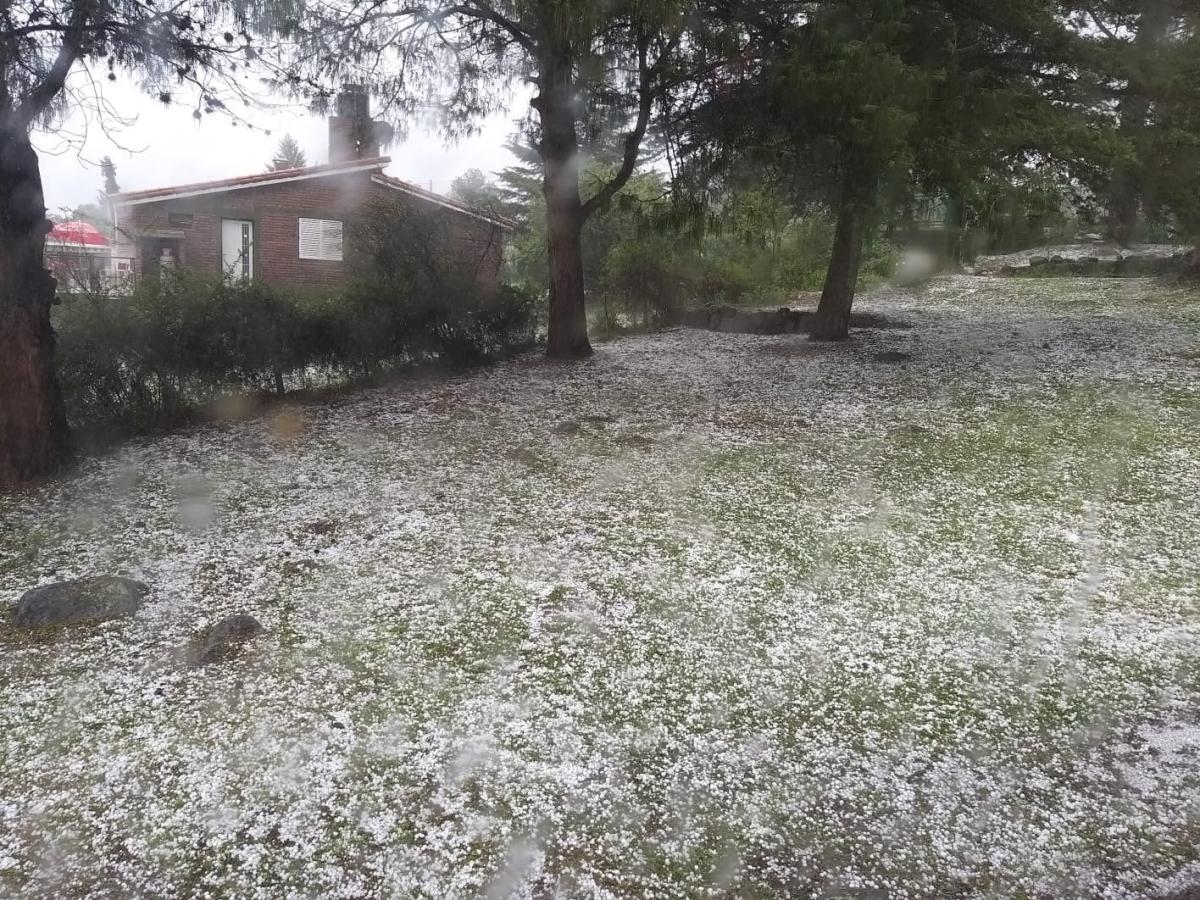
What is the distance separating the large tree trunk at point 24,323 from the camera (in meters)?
4.82

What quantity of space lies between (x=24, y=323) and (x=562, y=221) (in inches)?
212

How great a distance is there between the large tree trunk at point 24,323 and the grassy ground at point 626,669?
0.38m

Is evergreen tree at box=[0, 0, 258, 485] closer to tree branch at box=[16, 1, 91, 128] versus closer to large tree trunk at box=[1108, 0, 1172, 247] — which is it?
tree branch at box=[16, 1, 91, 128]

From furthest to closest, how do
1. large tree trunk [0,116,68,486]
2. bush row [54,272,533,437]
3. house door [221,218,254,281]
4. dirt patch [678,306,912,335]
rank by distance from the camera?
house door [221,218,254,281] → dirt patch [678,306,912,335] → bush row [54,272,533,437] → large tree trunk [0,116,68,486]

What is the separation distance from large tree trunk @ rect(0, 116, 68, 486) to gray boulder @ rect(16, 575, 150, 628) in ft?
6.65

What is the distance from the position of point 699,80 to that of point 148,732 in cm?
726

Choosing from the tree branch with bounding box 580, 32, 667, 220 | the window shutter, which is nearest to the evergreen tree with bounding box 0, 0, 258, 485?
the tree branch with bounding box 580, 32, 667, 220

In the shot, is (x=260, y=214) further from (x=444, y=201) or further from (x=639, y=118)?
(x=639, y=118)

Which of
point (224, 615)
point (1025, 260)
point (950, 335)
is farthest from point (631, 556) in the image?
point (1025, 260)

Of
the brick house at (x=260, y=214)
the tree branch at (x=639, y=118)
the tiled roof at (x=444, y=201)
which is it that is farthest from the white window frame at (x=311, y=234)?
the tree branch at (x=639, y=118)

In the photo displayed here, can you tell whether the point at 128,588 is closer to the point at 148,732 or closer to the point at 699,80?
the point at 148,732

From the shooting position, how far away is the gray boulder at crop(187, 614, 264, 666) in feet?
10.2

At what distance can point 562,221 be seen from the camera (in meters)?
8.81

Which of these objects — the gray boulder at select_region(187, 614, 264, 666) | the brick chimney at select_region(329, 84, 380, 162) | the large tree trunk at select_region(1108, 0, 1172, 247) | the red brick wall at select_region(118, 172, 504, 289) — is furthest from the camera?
the red brick wall at select_region(118, 172, 504, 289)
